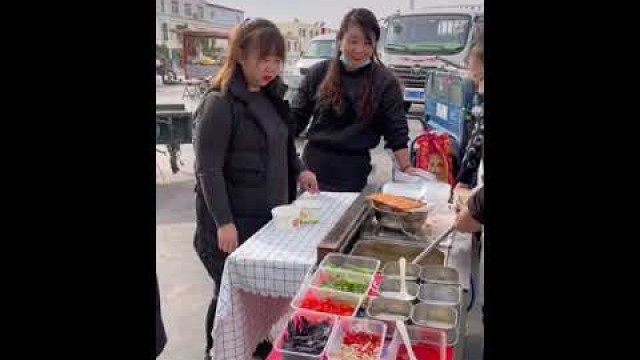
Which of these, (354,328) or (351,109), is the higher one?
(351,109)

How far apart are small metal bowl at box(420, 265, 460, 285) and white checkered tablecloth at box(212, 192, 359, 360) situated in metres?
0.35

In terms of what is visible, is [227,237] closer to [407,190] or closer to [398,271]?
[398,271]

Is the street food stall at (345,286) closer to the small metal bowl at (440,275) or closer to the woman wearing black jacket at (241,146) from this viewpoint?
the small metal bowl at (440,275)

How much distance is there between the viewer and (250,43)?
1812 millimetres

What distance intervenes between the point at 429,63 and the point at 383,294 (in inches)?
331

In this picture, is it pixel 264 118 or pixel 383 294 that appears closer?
Answer: pixel 383 294

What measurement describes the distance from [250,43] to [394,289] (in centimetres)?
104

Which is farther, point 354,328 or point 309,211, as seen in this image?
point 309,211

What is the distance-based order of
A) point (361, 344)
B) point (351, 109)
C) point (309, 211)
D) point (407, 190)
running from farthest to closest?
point (351, 109) → point (407, 190) → point (309, 211) → point (361, 344)

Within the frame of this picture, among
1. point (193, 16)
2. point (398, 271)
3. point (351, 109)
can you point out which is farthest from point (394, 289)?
point (193, 16)

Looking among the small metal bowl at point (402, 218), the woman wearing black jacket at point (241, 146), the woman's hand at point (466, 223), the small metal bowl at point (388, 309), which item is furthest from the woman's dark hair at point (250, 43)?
the small metal bowl at point (388, 309)
